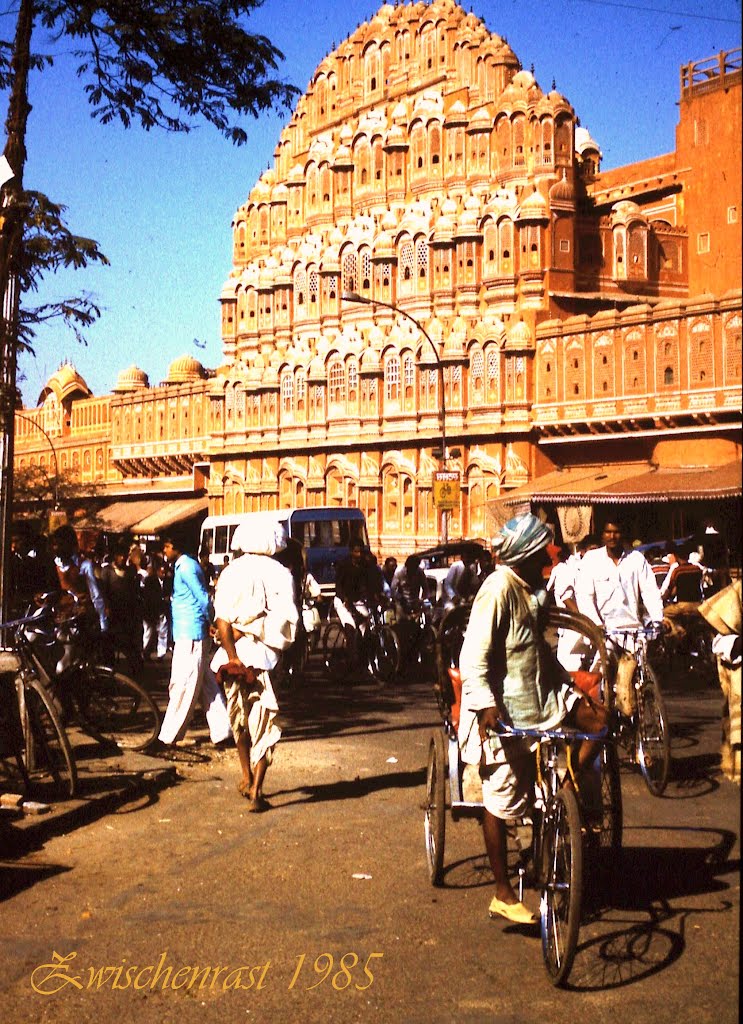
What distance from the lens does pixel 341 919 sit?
5.43 metres

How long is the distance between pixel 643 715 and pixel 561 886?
4.12m

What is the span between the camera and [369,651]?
16.5 meters

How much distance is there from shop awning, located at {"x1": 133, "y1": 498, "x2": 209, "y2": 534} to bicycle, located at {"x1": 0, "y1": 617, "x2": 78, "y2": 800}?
151ft

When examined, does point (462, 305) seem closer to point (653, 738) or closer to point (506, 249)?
→ point (506, 249)

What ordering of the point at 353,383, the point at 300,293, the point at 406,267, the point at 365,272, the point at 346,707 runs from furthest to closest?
the point at 300,293 → the point at 353,383 → the point at 365,272 → the point at 406,267 → the point at 346,707

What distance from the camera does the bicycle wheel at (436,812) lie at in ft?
19.1

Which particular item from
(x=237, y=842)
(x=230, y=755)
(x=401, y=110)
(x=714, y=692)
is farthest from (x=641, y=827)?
(x=401, y=110)

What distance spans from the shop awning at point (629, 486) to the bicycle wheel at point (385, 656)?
1095 cm

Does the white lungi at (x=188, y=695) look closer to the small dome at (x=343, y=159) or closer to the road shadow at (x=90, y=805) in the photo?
the road shadow at (x=90, y=805)

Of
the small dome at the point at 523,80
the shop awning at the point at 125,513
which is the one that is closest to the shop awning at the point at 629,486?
the small dome at the point at 523,80

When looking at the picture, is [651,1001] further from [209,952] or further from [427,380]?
[427,380]

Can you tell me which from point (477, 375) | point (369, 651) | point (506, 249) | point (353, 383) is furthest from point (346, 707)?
point (353, 383)

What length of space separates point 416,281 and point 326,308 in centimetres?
562

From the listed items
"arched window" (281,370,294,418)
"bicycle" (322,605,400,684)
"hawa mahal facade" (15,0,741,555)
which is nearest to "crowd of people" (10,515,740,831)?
"bicycle" (322,605,400,684)
